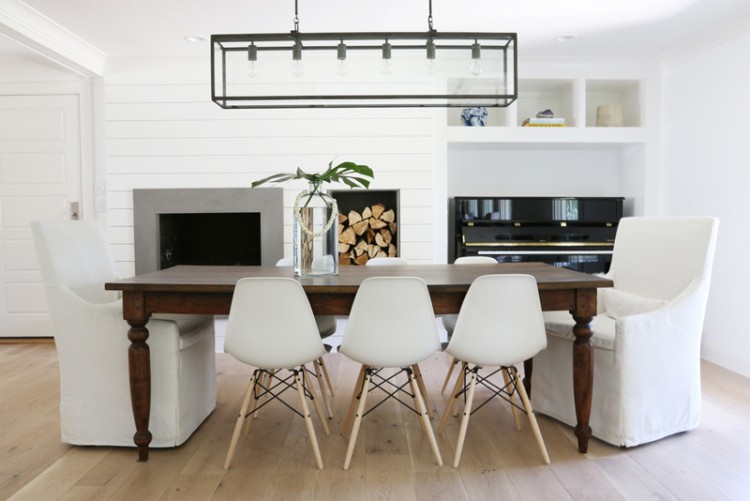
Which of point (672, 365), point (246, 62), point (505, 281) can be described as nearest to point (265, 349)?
point (505, 281)

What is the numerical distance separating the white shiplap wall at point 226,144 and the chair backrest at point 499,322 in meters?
2.57

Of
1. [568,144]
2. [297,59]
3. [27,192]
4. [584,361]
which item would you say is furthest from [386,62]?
[27,192]

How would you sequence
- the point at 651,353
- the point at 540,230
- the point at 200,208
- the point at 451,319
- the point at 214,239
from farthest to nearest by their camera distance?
the point at 214,239
the point at 540,230
the point at 200,208
the point at 451,319
the point at 651,353

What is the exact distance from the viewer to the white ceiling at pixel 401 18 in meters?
3.60

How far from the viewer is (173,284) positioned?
7.85 feet

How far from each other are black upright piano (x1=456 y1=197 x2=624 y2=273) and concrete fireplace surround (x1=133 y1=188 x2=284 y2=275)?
1.66 metres

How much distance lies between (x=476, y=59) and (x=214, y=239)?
3257 millimetres

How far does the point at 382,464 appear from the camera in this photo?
2408 millimetres

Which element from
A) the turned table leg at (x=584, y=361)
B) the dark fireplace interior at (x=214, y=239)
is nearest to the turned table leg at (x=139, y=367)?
the turned table leg at (x=584, y=361)

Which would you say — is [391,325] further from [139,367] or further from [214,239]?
[214,239]

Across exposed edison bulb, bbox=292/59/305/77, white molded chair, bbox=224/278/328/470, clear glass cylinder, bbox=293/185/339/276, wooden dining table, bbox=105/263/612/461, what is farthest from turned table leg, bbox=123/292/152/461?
exposed edison bulb, bbox=292/59/305/77

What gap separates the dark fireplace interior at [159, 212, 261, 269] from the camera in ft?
16.7

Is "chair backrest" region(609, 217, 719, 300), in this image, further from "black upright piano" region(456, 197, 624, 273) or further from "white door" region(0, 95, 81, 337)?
"white door" region(0, 95, 81, 337)

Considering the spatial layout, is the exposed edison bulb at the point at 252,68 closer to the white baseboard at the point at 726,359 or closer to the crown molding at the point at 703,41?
the crown molding at the point at 703,41
